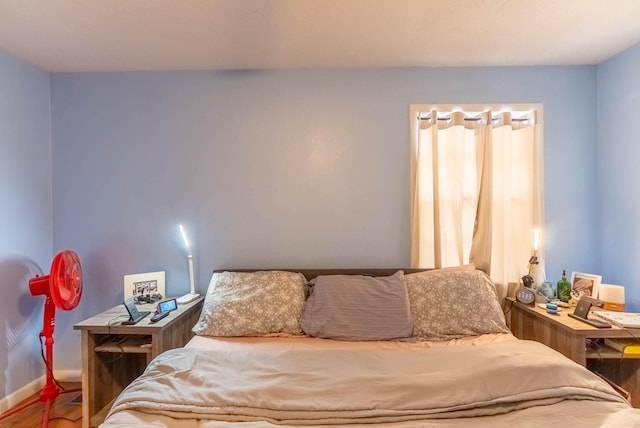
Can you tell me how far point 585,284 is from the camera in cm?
222

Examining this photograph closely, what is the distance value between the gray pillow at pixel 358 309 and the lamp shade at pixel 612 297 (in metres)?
1.32

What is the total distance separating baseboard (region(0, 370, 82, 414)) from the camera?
84.5 inches

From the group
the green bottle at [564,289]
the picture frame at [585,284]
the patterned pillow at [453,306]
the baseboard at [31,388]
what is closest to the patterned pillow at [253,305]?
the patterned pillow at [453,306]

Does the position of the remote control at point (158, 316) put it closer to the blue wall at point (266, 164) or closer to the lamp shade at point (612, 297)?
the blue wall at point (266, 164)

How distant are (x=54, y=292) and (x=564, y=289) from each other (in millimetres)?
3342

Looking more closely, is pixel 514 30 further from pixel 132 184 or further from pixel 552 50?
pixel 132 184

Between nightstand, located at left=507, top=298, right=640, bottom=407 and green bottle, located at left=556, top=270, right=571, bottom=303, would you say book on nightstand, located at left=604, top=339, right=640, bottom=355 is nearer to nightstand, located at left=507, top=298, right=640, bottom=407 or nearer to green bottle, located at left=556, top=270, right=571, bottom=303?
nightstand, located at left=507, top=298, right=640, bottom=407

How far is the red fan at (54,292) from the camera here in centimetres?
197

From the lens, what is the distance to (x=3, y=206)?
2189 millimetres

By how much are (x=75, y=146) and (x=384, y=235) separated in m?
2.51

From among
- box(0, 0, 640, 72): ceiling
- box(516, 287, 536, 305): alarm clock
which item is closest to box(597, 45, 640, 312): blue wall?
box(0, 0, 640, 72): ceiling

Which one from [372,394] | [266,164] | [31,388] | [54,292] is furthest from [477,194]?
[31,388]

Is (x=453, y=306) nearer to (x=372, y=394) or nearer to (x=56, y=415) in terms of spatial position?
(x=372, y=394)

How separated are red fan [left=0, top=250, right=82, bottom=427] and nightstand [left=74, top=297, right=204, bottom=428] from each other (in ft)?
0.70
